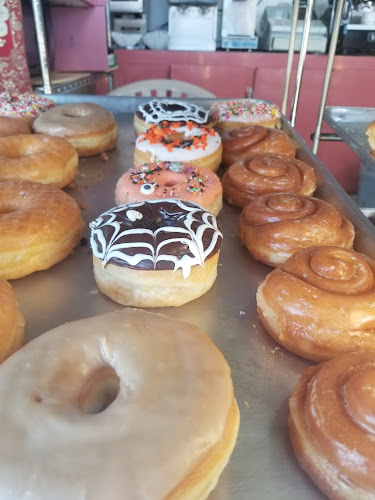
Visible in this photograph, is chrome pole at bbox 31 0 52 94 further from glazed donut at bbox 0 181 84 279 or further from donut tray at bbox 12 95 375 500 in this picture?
glazed donut at bbox 0 181 84 279

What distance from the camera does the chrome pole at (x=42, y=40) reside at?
4188 millimetres

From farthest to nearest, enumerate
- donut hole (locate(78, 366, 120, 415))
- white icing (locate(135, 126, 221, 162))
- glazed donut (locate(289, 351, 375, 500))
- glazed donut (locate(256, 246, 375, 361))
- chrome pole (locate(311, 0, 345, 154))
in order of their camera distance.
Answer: chrome pole (locate(311, 0, 345, 154)) < white icing (locate(135, 126, 221, 162)) < glazed donut (locate(256, 246, 375, 361)) < donut hole (locate(78, 366, 120, 415)) < glazed donut (locate(289, 351, 375, 500))

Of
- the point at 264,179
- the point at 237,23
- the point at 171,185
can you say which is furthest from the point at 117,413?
the point at 237,23

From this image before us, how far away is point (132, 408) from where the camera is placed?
1180 millimetres

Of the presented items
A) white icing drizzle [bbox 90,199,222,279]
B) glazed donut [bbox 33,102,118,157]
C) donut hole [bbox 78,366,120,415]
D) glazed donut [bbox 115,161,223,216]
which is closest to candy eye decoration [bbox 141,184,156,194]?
glazed donut [bbox 115,161,223,216]

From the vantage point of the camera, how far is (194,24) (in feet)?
22.1

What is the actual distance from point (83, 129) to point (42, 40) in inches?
64.7

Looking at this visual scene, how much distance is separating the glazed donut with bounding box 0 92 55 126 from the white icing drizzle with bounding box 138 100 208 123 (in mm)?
909

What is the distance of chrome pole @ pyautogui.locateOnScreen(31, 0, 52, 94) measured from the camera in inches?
165

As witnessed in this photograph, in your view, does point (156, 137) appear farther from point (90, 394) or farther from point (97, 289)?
point (90, 394)

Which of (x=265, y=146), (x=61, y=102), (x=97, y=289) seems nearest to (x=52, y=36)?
(x=61, y=102)

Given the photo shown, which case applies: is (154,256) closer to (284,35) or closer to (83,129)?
(83,129)

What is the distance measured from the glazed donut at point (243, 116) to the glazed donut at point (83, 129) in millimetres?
860

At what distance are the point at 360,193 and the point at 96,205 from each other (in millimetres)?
4094
